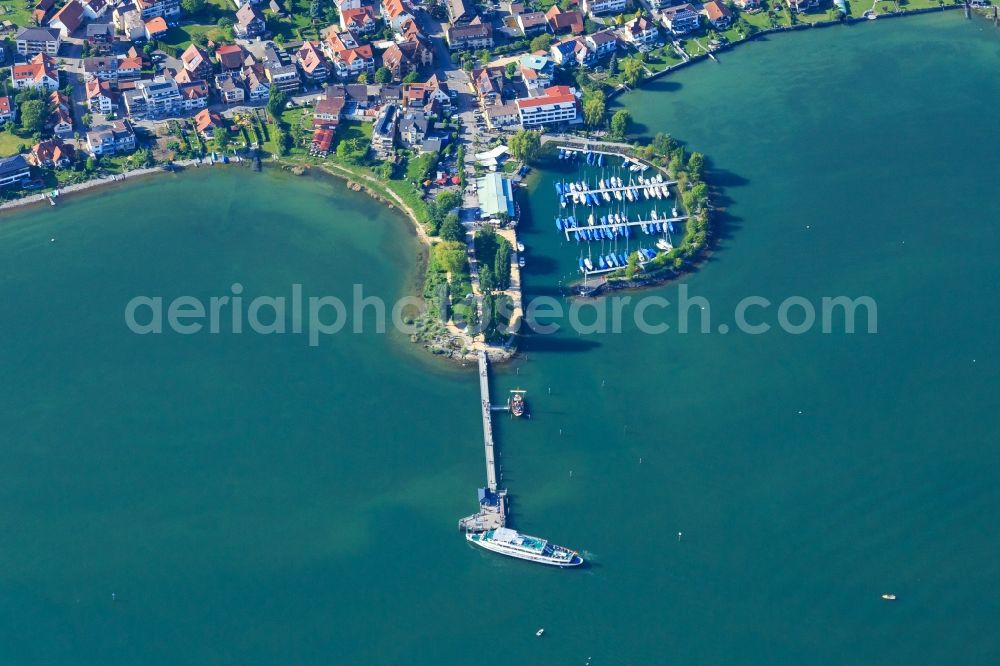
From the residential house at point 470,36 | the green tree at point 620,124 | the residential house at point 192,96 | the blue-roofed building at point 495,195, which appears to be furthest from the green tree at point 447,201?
the residential house at point 192,96

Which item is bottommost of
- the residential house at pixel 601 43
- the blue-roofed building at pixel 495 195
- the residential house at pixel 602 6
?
the blue-roofed building at pixel 495 195

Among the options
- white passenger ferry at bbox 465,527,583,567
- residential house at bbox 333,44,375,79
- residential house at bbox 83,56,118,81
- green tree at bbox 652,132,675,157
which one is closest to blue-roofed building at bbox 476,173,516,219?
green tree at bbox 652,132,675,157

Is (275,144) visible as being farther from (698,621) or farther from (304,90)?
(698,621)

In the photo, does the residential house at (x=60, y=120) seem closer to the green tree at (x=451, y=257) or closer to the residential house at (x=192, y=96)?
the residential house at (x=192, y=96)

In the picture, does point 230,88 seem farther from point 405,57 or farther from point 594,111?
point 594,111

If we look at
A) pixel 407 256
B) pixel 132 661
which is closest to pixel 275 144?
pixel 407 256
